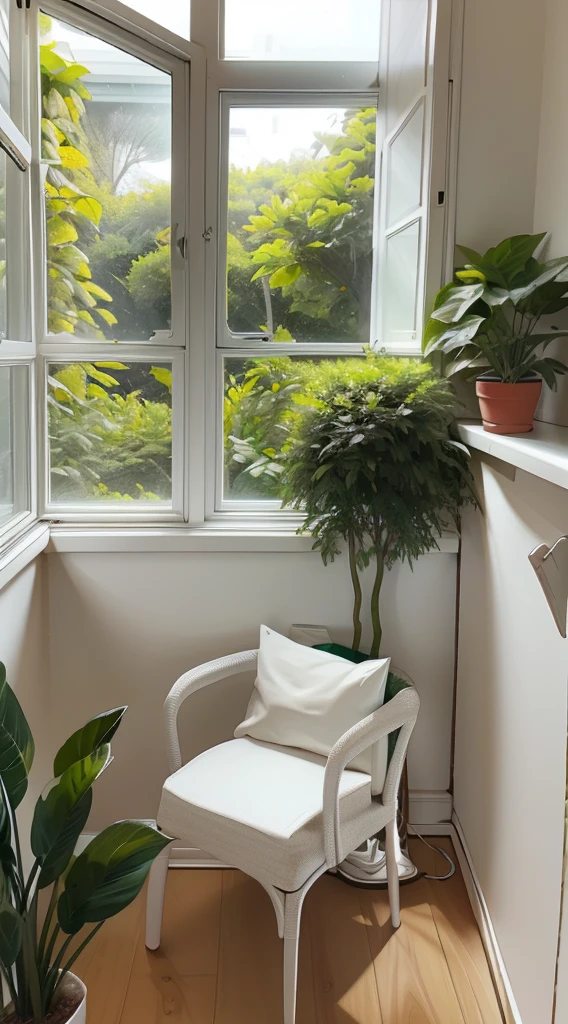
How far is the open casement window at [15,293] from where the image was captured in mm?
1987

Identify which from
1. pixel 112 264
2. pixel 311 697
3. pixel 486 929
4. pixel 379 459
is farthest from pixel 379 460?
pixel 486 929

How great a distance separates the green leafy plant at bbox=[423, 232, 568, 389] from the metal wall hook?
643 millimetres

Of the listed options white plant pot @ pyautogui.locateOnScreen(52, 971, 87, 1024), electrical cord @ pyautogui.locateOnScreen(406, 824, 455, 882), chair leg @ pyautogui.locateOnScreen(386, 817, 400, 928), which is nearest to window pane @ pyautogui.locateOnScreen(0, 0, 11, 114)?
white plant pot @ pyautogui.locateOnScreen(52, 971, 87, 1024)

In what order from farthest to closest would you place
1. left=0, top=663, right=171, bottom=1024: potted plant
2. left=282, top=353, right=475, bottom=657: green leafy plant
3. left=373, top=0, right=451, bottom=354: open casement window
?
left=373, top=0, right=451, bottom=354: open casement window
left=282, top=353, right=475, bottom=657: green leafy plant
left=0, top=663, right=171, bottom=1024: potted plant

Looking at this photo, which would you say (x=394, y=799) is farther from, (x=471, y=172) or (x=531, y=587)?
(x=471, y=172)

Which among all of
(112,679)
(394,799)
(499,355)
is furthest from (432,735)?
(499,355)

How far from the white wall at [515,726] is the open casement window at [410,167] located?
591 mm

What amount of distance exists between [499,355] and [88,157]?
1216 mm

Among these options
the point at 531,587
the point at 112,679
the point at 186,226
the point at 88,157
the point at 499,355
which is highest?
the point at 88,157

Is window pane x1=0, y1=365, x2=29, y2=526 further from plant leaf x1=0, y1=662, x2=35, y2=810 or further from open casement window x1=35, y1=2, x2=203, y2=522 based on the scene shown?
plant leaf x1=0, y1=662, x2=35, y2=810

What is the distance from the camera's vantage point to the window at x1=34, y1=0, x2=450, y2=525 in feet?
7.29

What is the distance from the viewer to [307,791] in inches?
73.5

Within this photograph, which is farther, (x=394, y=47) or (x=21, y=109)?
(x=394, y=47)

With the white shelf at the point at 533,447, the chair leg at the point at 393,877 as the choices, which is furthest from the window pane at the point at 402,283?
the chair leg at the point at 393,877
